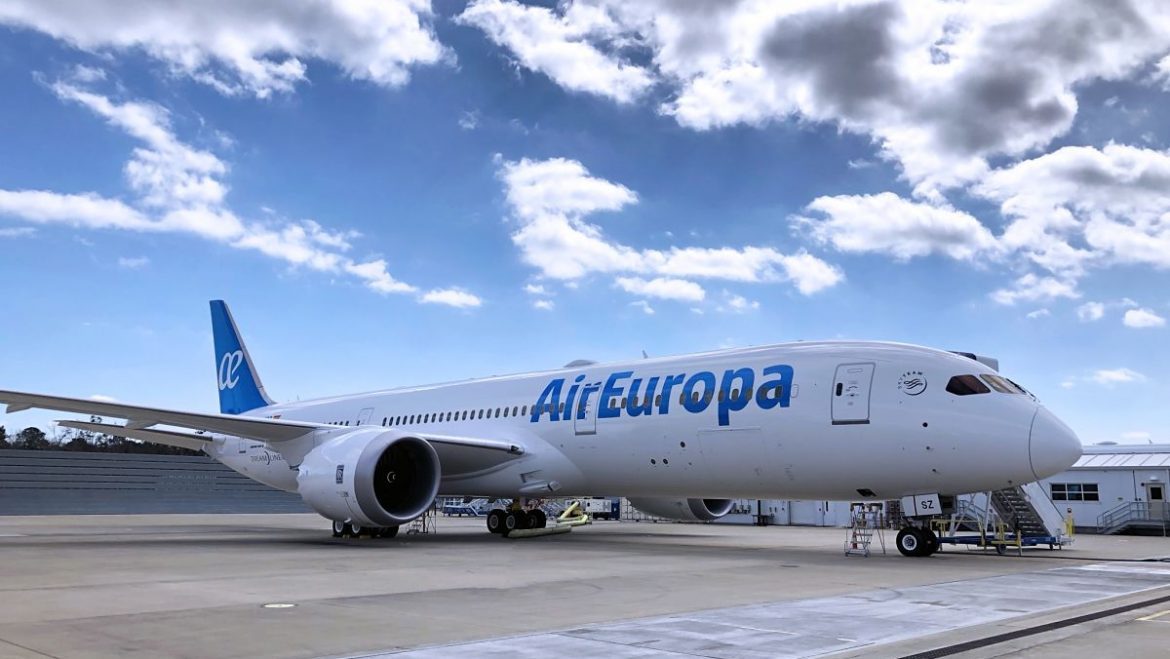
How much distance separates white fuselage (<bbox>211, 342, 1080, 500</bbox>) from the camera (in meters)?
12.7

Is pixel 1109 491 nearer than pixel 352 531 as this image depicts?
No

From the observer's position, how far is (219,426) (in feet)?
57.4

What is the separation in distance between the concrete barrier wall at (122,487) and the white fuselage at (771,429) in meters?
29.0

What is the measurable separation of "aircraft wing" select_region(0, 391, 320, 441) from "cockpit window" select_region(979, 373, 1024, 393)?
11805 mm

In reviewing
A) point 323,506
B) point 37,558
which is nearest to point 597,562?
point 323,506

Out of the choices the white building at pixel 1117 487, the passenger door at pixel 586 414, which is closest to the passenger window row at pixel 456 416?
the passenger door at pixel 586 414

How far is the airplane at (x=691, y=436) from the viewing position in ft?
42.1

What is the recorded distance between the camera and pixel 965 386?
12.9 m

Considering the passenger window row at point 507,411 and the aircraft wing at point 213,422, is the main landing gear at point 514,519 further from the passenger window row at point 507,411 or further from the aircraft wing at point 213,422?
the passenger window row at point 507,411

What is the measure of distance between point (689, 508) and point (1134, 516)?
55.9ft

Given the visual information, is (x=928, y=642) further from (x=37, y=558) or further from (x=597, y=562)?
(x=37, y=558)

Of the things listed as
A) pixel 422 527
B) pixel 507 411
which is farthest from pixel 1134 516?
pixel 422 527

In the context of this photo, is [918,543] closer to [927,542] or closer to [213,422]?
[927,542]

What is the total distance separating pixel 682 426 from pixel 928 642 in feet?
30.8
